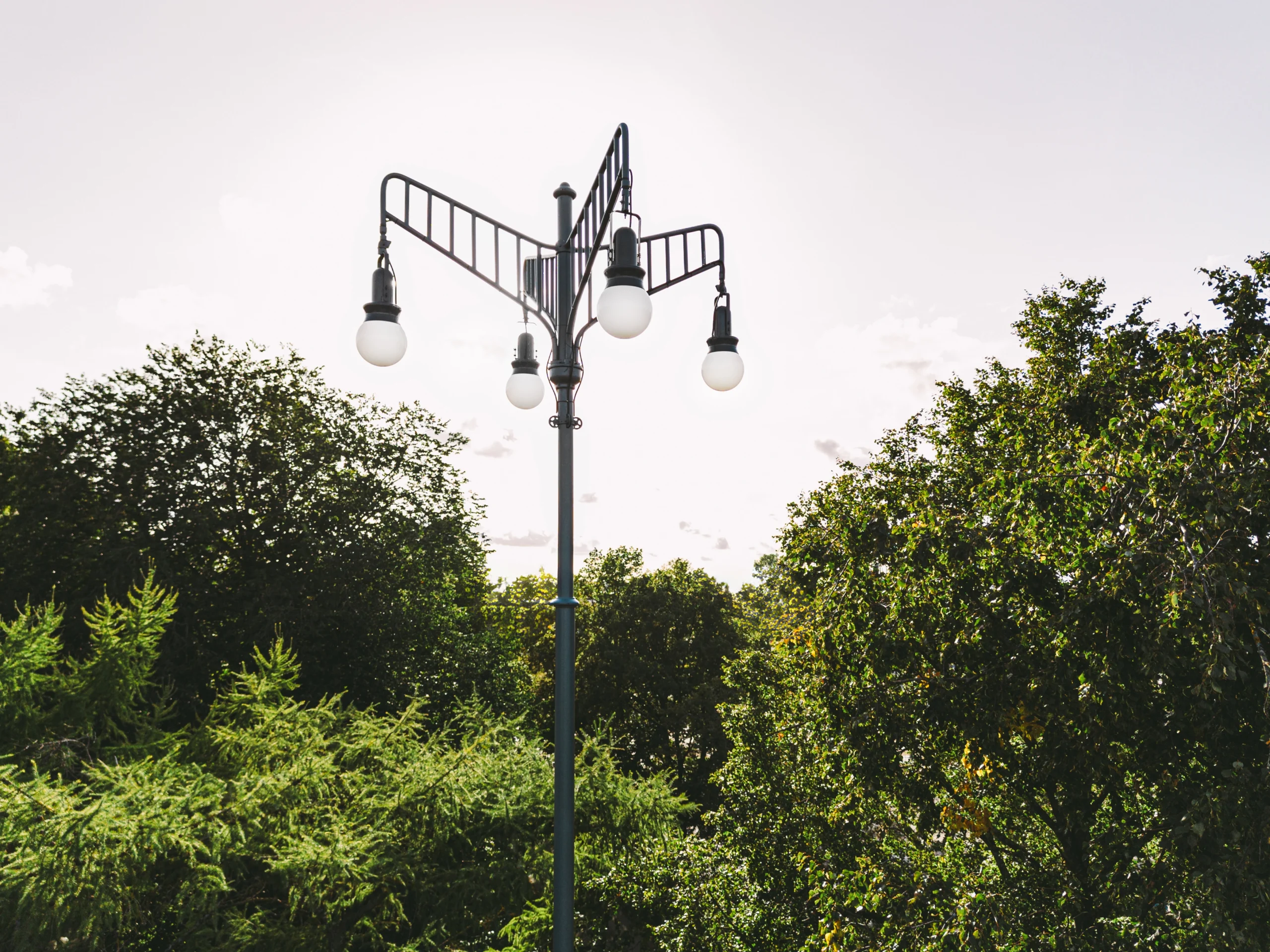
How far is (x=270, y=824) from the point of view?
9719mm

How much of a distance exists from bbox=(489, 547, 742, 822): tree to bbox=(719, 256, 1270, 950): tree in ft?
51.8

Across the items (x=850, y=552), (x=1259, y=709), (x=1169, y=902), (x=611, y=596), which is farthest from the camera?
(x=611, y=596)

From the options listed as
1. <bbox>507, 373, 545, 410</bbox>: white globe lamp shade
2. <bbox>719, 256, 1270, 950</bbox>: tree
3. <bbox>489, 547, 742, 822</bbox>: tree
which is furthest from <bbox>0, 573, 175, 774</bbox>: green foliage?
<bbox>489, 547, 742, 822</bbox>: tree

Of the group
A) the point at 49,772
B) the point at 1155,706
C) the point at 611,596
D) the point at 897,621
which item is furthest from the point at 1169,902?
the point at 611,596

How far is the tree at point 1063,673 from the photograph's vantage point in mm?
4594

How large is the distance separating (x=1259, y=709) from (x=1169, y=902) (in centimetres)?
145

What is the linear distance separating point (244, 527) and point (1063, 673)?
17.1 meters

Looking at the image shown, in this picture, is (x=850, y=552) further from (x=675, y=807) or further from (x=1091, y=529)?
(x=675, y=807)

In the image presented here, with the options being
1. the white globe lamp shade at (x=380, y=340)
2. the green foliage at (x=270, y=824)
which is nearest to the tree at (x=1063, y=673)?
the green foliage at (x=270, y=824)

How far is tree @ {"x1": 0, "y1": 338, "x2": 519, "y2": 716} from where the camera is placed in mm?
16500

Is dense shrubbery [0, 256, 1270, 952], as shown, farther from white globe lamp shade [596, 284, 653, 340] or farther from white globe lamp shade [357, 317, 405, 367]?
white globe lamp shade [357, 317, 405, 367]

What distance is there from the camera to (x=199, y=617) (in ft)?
56.0

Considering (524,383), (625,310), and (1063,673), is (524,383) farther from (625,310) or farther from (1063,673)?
(1063,673)

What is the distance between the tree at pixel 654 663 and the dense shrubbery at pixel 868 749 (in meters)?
8.55
